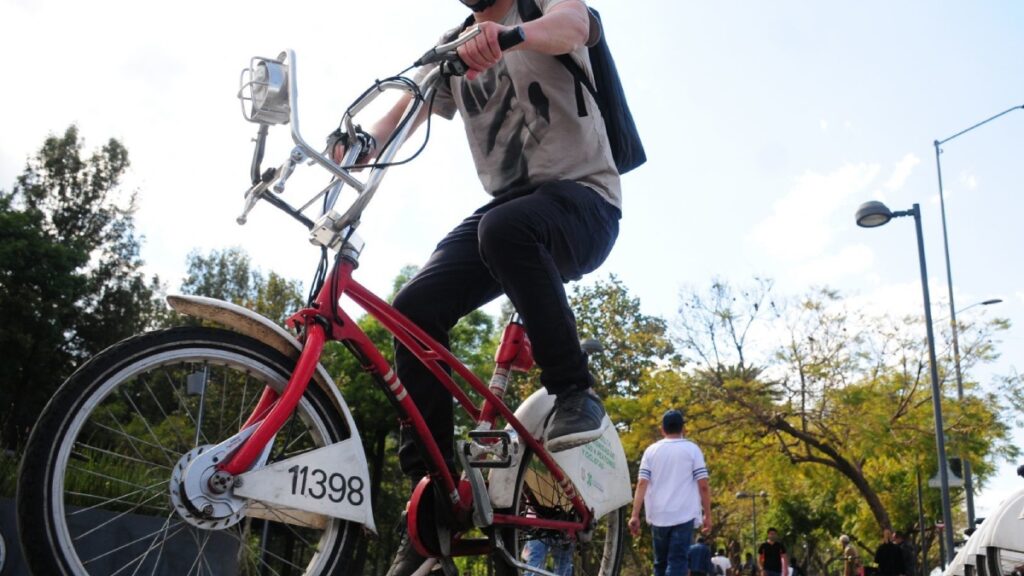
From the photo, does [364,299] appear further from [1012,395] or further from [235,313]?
[1012,395]

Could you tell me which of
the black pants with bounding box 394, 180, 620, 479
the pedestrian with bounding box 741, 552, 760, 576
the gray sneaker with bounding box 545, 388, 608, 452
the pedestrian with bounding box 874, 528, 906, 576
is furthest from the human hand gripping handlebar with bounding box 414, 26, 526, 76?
the pedestrian with bounding box 741, 552, 760, 576

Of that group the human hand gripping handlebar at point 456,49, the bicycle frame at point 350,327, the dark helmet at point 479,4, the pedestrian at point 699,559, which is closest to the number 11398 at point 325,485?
the bicycle frame at point 350,327

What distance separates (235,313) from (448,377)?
2.84ft

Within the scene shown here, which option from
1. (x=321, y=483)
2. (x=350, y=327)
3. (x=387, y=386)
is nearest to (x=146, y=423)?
(x=321, y=483)

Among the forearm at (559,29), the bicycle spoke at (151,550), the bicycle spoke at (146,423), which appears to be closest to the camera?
the bicycle spoke at (151,550)

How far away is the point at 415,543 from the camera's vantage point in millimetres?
3076

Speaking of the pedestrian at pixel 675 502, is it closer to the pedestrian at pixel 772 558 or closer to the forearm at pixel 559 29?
the forearm at pixel 559 29

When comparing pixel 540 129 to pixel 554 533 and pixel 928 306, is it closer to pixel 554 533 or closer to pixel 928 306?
pixel 554 533

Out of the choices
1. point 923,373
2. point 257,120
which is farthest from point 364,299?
point 923,373

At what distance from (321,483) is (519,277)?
0.95 metres

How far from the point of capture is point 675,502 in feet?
23.5

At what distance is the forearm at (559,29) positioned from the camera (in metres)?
2.96

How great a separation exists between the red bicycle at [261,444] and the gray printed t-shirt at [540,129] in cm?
34

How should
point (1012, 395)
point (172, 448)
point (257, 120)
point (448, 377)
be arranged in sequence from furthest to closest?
point (1012, 395) < point (448, 377) < point (257, 120) < point (172, 448)
